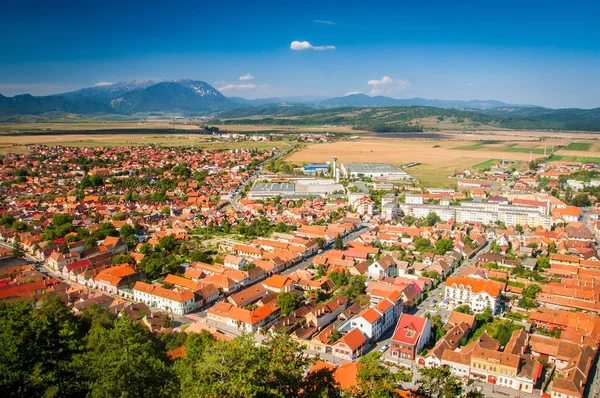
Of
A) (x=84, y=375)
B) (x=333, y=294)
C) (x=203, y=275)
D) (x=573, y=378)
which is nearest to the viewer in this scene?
(x=84, y=375)

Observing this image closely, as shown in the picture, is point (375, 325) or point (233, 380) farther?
point (375, 325)

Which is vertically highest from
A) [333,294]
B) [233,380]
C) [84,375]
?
[233,380]

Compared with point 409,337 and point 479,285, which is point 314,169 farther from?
point 409,337

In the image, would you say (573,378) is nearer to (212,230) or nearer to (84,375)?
(84,375)

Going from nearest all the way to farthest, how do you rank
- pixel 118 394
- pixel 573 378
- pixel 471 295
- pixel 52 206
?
pixel 118 394 < pixel 573 378 < pixel 471 295 < pixel 52 206

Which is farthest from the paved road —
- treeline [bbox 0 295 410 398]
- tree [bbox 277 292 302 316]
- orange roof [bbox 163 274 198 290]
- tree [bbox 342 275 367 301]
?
treeline [bbox 0 295 410 398]

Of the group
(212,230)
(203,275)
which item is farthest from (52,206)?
(203,275)

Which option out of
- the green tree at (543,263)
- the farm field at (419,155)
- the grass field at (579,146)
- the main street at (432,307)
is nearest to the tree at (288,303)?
the main street at (432,307)
